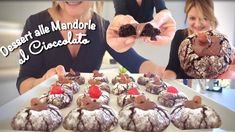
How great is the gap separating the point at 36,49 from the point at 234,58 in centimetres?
107

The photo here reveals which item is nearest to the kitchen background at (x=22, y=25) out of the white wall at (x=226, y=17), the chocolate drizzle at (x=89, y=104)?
the white wall at (x=226, y=17)

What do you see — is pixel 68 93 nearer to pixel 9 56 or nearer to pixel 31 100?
pixel 31 100

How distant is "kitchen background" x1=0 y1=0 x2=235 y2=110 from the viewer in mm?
1728

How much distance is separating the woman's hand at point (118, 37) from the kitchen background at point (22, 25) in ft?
0.11

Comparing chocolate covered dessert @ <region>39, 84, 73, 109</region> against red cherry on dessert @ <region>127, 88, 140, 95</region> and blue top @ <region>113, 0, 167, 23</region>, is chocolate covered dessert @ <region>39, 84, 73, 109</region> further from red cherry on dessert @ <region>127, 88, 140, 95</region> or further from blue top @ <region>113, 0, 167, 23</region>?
blue top @ <region>113, 0, 167, 23</region>

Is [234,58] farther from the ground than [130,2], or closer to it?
closer to it

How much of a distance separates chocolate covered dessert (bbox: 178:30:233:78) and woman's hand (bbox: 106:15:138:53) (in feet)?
0.92

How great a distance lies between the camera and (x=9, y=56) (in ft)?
5.76

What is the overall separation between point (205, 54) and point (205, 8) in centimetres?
25

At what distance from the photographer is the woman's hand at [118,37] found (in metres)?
1.75

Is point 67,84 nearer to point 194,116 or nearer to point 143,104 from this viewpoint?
point 143,104

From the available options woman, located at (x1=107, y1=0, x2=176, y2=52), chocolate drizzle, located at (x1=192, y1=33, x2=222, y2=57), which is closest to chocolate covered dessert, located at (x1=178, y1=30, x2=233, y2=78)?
chocolate drizzle, located at (x1=192, y1=33, x2=222, y2=57)

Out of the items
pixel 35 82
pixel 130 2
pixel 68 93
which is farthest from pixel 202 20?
pixel 35 82

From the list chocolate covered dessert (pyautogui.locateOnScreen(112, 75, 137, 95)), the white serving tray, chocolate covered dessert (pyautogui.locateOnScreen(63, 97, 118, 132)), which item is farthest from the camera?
chocolate covered dessert (pyautogui.locateOnScreen(112, 75, 137, 95))
